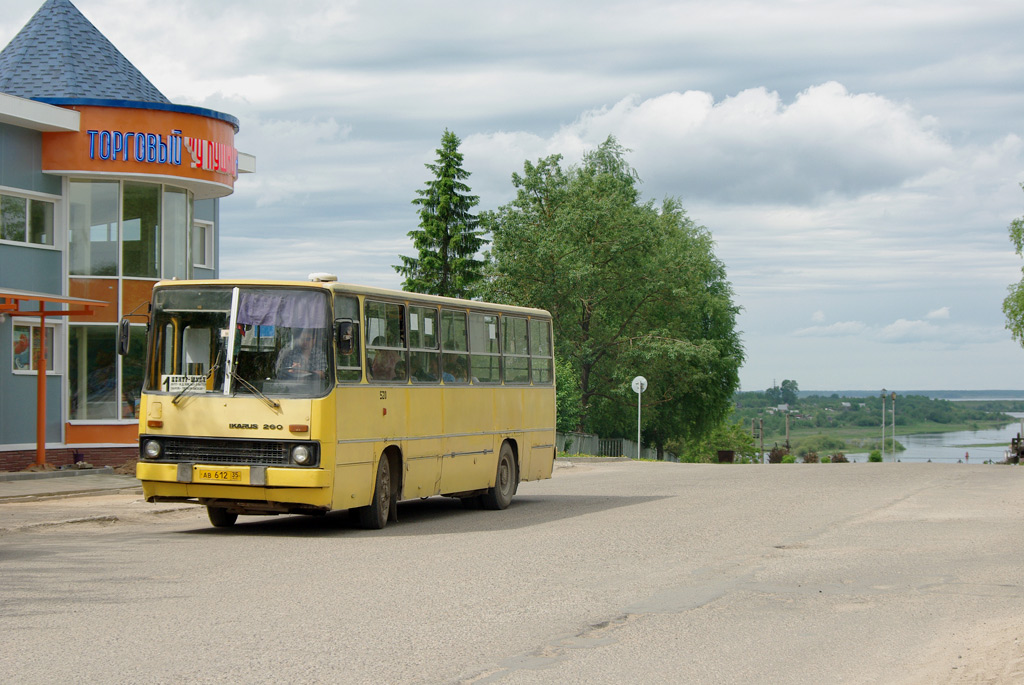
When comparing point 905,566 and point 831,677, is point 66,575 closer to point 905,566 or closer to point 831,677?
point 831,677

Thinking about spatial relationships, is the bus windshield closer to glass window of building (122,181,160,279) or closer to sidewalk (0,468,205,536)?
sidewalk (0,468,205,536)

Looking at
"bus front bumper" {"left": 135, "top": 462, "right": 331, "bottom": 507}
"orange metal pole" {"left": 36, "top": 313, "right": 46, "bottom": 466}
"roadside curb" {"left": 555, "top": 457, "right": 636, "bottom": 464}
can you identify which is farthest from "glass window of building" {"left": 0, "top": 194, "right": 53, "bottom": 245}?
"roadside curb" {"left": 555, "top": 457, "right": 636, "bottom": 464}

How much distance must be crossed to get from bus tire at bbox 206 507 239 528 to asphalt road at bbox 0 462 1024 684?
0.52 metres

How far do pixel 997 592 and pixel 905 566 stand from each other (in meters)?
1.68

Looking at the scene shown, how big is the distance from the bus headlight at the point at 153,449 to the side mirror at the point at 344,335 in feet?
7.79

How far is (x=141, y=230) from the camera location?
28547 millimetres

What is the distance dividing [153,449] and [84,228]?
14.8 metres

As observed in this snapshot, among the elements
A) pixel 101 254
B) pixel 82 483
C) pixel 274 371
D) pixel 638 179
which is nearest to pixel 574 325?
pixel 638 179

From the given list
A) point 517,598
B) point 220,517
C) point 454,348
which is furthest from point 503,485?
point 517,598

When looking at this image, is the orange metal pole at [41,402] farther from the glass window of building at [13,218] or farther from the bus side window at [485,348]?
the bus side window at [485,348]

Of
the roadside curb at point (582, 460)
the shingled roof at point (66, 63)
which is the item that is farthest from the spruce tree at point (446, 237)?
the shingled roof at point (66, 63)

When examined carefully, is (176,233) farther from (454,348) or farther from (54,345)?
(454,348)

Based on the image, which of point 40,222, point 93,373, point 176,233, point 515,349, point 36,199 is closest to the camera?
point 515,349

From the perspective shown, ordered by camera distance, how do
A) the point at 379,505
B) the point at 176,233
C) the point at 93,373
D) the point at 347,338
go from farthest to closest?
1. the point at 176,233
2. the point at 93,373
3. the point at 379,505
4. the point at 347,338
